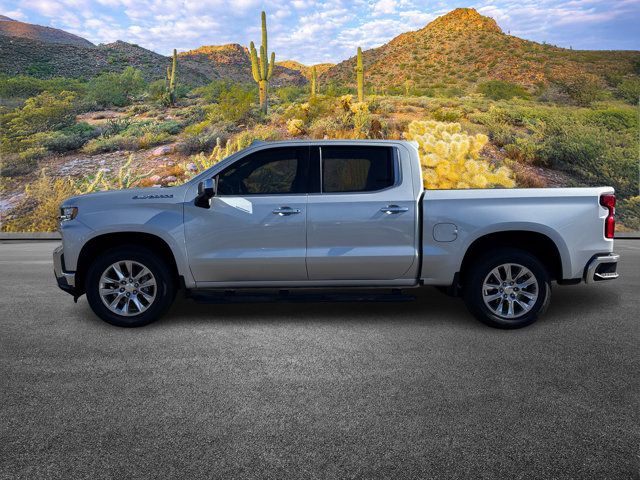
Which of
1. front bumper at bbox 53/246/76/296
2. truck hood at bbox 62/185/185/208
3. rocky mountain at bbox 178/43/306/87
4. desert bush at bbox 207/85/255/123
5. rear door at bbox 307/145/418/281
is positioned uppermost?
rocky mountain at bbox 178/43/306/87

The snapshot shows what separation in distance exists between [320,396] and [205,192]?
9.06 feet

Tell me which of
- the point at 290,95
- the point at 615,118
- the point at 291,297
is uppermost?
the point at 290,95

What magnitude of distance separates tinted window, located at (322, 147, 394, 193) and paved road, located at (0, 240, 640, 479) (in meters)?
1.52

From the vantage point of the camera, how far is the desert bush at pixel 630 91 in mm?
36188

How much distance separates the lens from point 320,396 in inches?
173

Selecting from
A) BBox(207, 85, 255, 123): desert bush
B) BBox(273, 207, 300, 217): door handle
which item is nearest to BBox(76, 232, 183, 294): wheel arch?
BBox(273, 207, 300, 217): door handle

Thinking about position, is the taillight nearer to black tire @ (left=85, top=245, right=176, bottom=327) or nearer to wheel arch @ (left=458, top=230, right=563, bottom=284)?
wheel arch @ (left=458, top=230, right=563, bottom=284)

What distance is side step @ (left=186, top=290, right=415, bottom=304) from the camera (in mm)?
6488


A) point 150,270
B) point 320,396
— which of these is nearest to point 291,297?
point 150,270

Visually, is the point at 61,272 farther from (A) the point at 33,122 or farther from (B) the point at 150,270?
(A) the point at 33,122

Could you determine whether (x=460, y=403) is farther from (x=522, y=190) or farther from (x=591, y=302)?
(x=591, y=302)

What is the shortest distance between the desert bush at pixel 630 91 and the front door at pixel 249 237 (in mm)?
35606

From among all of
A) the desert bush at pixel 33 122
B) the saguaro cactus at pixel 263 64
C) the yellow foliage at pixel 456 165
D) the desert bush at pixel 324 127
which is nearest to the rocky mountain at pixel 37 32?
the desert bush at pixel 33 122

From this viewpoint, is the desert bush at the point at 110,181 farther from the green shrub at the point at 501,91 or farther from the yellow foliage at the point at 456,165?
the green shrub at the point at 501,91
